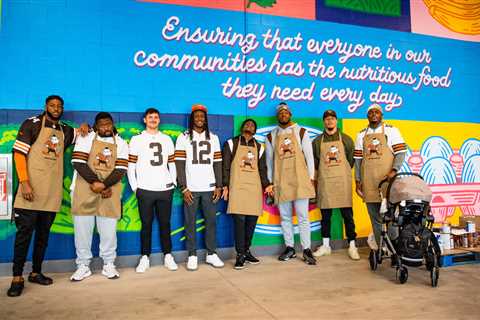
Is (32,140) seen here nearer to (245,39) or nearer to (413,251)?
(245,39)

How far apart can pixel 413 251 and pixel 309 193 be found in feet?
4.11

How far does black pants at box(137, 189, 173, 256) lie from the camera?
371cm

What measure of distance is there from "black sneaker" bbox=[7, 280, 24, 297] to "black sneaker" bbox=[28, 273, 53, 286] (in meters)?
0.22

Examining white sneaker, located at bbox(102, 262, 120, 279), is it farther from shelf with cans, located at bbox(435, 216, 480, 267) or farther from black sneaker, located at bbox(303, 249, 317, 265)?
shelf with cans, located at bbox(435, 216, 480, 267)

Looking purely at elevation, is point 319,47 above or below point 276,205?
above

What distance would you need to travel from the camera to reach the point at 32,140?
3246 millimetres

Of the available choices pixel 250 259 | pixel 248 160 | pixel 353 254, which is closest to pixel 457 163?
pixel 353 254

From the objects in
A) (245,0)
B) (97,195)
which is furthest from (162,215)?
(245,0)

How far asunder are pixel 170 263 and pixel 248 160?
1.37m

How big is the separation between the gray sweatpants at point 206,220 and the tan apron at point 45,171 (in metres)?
1.27

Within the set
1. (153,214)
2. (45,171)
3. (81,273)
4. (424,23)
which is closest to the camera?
(45,171)

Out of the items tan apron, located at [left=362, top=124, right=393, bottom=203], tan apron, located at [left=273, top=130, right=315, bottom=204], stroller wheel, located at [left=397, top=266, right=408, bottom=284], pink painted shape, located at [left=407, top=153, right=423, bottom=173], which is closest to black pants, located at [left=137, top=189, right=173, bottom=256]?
tan apron, located at [left=273, top=130, right=315, bottom=204]

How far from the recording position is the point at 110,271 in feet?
11.5

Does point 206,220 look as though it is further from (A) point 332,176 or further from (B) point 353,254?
(B) point 353,254
